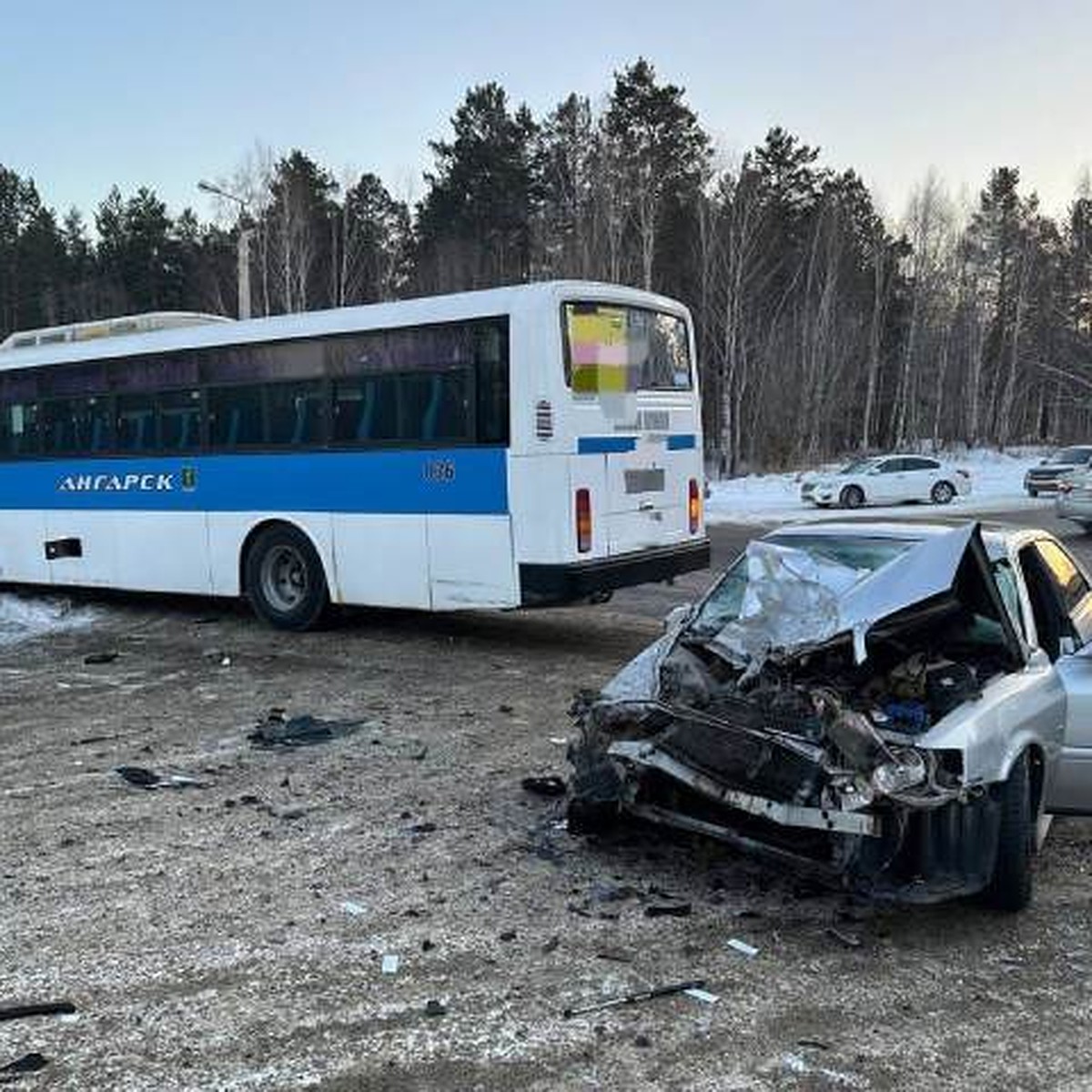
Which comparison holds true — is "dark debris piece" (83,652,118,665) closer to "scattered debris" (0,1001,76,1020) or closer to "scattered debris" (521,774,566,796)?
"scattered debris" (521,774,566,796)

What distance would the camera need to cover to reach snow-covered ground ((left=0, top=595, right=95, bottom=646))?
1253 cm

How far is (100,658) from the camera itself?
422 inches

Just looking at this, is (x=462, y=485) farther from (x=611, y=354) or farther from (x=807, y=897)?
(x=807, y=897)

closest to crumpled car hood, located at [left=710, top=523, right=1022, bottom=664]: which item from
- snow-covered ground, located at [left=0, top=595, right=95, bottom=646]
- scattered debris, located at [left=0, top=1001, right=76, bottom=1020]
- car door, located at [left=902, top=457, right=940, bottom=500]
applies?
scattered debris, located at [left=0, top=1001, right=76, bottom=1020]

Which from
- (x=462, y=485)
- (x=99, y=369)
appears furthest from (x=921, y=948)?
(x=99, y=369)

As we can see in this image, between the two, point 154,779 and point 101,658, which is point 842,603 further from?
point 101,658

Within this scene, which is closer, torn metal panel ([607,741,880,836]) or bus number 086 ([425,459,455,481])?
torn metal panel ([607,741,880,836])

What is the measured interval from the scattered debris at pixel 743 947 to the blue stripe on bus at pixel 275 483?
6111mm

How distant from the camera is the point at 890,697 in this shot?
499 centimetres

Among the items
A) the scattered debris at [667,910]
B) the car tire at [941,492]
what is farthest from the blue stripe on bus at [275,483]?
the car tire at [941,492]

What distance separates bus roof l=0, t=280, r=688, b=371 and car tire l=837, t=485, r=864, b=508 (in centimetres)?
2536

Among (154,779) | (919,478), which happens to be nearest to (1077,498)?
(919,478)

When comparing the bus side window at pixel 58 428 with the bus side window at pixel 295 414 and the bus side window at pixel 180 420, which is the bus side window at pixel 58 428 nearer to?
the bus side window at pixel 180 420

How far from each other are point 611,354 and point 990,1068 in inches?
305
